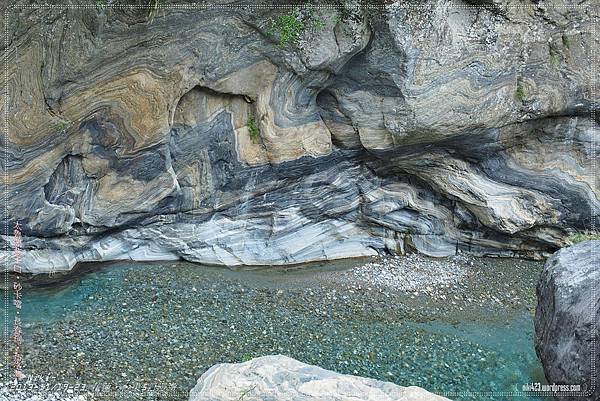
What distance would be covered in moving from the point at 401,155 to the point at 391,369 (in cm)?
554

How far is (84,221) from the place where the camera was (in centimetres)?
1301

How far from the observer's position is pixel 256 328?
11.4 metres

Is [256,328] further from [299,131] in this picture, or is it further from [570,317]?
[570,317]

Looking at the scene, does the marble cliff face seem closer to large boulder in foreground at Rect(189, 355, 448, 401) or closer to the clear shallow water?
the clear shallow water

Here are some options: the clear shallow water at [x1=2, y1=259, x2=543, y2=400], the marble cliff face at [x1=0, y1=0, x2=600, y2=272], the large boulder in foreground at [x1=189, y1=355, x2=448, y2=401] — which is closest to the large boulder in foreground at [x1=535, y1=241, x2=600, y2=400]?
the clear shallow water at [x1=2, y1=259, x2=543, y2=400]

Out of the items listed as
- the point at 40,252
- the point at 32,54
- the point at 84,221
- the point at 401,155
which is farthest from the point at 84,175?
the point at 401,155

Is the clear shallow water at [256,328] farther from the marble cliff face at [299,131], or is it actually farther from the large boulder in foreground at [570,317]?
the marble cliff face at [299,131]

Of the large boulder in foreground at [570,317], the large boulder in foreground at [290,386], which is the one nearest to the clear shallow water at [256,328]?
the large boulder in foreground at [570,317]

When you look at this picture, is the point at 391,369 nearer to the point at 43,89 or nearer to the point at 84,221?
the point at 84,221

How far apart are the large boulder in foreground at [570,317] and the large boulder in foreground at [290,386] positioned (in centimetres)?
250

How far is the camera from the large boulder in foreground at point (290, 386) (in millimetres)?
7508

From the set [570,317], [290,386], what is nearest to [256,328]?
[290,386]

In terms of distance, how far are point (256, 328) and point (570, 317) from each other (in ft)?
17.2

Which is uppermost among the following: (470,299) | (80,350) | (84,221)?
(84,221)
